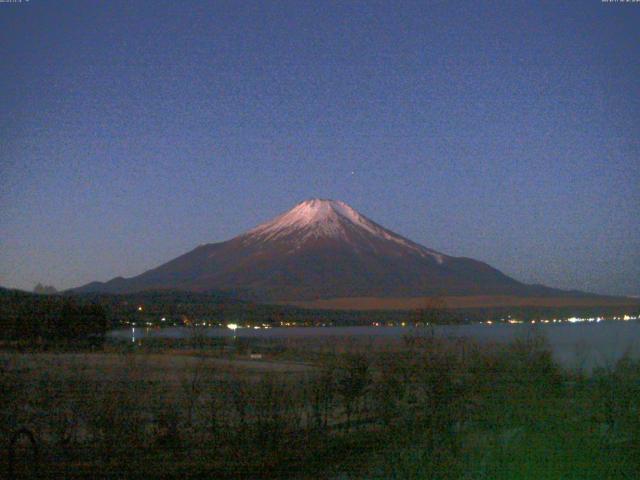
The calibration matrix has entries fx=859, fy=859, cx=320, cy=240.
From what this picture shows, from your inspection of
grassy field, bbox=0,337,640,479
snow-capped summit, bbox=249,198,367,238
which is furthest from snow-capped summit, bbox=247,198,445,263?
grassy field, bbox=0,337,640,479

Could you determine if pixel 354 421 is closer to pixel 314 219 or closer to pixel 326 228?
pixel 326 228

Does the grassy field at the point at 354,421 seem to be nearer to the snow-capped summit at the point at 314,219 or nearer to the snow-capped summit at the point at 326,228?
the snow-capped summit at the point at 326,228

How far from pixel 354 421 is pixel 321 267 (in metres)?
84.4

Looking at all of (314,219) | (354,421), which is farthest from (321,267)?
(354,421)

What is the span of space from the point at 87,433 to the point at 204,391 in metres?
2.71

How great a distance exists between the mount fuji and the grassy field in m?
54.8

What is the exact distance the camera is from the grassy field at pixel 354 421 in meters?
9.91

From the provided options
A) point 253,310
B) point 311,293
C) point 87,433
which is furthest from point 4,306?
point 311,293

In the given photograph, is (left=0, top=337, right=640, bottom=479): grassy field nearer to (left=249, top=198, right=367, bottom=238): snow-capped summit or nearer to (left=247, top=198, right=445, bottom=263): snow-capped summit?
(left=247, top=198, right=445, bottom=263): snow-capped summit

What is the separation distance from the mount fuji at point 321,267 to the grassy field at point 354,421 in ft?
180

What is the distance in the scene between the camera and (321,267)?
100 meters

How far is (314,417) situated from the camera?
50.6 ft

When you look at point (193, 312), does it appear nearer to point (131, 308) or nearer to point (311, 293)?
point (131, 308)

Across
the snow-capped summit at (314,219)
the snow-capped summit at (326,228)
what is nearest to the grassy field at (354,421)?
the snow-capped summit at (326,228)
